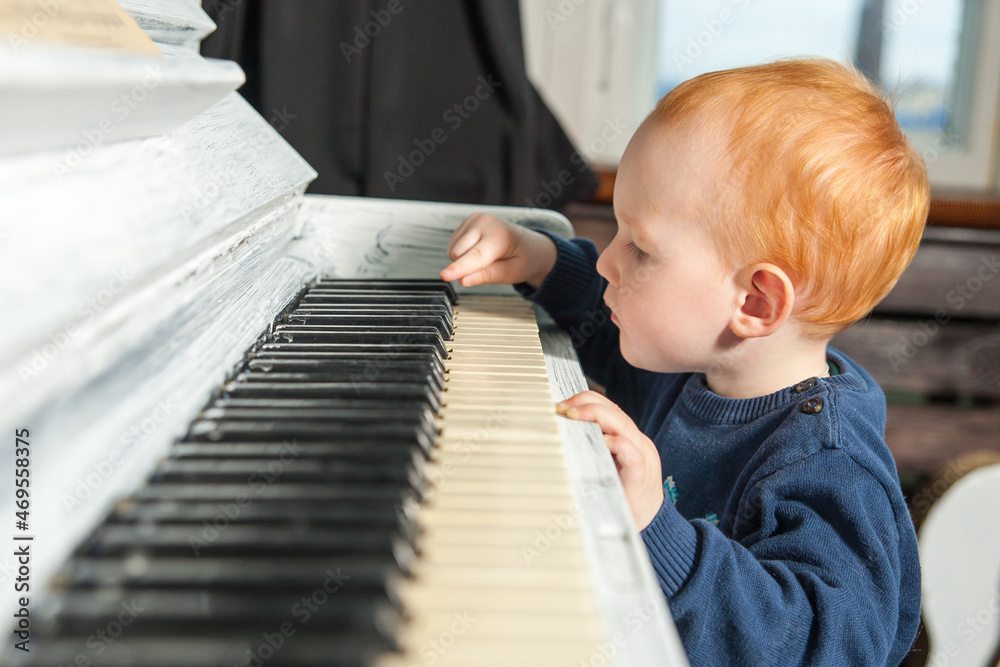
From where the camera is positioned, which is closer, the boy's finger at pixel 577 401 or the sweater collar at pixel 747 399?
the boy's finger at pixel 577 401

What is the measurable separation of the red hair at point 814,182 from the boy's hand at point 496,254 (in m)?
0.29

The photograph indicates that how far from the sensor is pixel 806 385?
3.08 feet

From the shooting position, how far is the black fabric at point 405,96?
70.2 inches

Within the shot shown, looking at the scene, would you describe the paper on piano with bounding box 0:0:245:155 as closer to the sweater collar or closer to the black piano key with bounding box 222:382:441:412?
the black piano key with bounding box 222:382:441:412

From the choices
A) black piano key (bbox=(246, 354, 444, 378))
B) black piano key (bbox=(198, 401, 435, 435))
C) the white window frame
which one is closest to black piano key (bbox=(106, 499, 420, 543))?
black piano key (bbox=(198, 401, 435, 435))

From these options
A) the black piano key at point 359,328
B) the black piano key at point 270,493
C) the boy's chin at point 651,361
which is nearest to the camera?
the black piano key at point 270,493

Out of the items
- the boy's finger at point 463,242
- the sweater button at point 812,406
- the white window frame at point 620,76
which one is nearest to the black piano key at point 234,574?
the sweater button at point 812,406

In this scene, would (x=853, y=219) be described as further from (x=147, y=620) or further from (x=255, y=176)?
(x=147, y=620)

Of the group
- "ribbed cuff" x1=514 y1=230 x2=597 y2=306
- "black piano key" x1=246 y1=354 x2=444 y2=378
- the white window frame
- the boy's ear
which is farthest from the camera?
the white window frame

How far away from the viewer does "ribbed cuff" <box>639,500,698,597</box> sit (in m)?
0.69

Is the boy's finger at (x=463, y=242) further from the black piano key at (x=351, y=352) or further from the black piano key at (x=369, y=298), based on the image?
the black piano key at (x=351, y=352)

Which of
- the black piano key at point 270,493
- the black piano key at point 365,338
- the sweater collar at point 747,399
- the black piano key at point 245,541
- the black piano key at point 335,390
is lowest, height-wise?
the sweater collar at point 747,399

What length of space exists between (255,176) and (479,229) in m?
0.34

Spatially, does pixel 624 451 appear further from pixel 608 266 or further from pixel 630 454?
pixel 608 266
